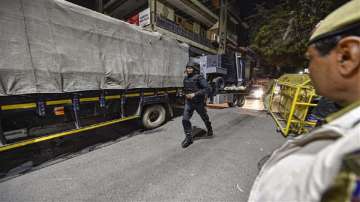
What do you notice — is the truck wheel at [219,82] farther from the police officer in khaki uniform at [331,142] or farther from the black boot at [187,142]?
the police officer in khaki uniform at [331,142]

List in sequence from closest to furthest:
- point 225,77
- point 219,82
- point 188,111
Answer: point 188,111 → point 219,82 → point 225,77

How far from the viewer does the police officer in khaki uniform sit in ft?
1.63

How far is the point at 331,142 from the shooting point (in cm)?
58

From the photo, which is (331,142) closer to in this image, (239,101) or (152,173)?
(152,173)

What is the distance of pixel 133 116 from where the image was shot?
Answer: 17.0 ft

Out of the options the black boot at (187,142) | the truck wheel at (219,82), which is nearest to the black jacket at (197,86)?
the black boot at (187,142)

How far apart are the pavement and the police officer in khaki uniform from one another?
222 cm

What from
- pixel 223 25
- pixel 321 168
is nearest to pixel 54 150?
pixel 321 168

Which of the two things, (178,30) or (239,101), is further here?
(178,30)

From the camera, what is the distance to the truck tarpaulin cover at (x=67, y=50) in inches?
114

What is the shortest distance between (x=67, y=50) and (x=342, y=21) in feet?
14.1

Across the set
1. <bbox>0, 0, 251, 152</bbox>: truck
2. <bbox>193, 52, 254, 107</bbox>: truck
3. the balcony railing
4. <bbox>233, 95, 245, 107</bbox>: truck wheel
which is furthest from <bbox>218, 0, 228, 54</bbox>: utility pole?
<bbox>0, 0, 251, 152</bbox>: truck

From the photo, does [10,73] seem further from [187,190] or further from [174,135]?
[174,135]

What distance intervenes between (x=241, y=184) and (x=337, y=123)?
2.65m
